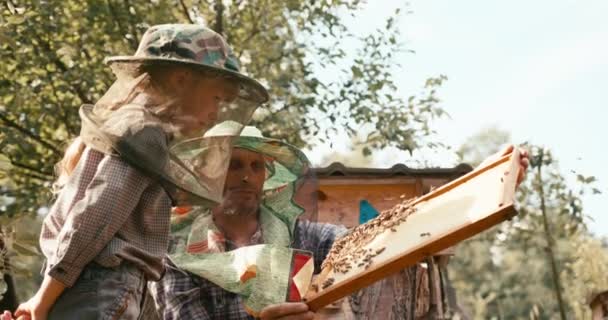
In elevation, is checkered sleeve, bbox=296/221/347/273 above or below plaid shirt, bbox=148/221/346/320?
above

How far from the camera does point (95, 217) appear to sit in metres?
3.39

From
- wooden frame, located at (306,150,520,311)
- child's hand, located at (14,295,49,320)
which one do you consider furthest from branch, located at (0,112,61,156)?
child's hand, located at (14,295,49,320)

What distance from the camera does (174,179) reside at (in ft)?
11.9

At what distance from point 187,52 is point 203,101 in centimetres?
18

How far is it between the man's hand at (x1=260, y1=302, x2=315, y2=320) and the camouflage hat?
80 cm

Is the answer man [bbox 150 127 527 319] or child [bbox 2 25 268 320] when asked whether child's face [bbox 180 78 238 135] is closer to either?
child [bbox 2 25 268 320]

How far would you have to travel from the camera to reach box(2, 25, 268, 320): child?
342 centimetres

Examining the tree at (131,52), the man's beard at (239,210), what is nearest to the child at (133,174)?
the man's beard at (239,210)

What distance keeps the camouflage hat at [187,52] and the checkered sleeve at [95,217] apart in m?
0.41

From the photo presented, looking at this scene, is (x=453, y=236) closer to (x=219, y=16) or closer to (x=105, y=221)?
(x=105, y=221)

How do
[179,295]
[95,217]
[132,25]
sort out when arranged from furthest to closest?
[132,25]
[179,295]
[95,217]

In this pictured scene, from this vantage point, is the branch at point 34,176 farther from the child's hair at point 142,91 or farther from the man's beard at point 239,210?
the child's hair at point 142,91

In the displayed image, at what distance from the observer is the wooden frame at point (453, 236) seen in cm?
356

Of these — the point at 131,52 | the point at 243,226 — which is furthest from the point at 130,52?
the point at 243,226
